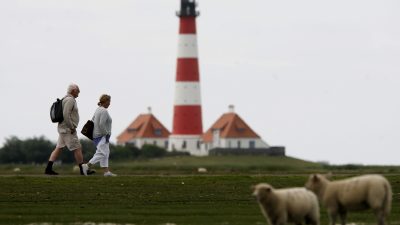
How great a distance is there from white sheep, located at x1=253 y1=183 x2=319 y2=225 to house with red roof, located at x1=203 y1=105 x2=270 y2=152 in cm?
11467

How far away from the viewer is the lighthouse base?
391 feet

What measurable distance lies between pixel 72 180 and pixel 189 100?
81677mm

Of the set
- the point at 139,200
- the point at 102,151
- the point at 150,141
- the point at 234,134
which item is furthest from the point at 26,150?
the point at 139,200

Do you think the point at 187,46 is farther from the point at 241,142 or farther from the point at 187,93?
the point at 241,142

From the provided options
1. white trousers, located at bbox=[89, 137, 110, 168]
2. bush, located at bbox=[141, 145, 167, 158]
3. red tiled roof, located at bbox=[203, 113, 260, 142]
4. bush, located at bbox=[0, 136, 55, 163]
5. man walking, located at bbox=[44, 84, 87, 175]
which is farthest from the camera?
red tiled roof, located at bbox=[203, 113, 260, 142]

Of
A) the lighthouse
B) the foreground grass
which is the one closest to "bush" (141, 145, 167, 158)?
the lighthouse

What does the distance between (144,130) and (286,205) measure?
128m

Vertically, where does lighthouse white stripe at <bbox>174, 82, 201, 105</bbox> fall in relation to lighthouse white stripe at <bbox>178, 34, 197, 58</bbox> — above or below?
below

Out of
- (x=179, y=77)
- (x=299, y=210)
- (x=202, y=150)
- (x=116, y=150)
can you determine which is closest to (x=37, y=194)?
(x=299, y=210)

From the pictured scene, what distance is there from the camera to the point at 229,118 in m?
140

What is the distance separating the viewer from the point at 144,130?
484 feet

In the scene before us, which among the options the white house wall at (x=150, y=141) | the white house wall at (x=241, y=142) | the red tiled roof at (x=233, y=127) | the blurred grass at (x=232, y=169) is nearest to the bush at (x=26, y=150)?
the blurred grass at (x=232, y=169)

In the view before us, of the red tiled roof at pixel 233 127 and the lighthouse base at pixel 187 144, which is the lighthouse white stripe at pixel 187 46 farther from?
the red tiled roof at pixel 233 127

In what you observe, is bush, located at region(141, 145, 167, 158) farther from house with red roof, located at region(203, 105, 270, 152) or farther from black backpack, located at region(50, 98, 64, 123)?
black backpack, located at region(50, 98, 64, 123)
